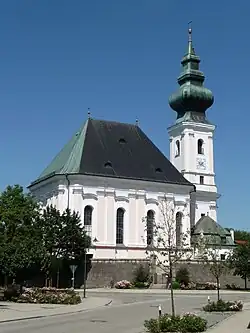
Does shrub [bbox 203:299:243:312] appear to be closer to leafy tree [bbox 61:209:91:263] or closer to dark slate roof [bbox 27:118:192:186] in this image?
Result: leafy tree [bbox 61:209:91:263]

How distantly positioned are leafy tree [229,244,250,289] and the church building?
26.8ft

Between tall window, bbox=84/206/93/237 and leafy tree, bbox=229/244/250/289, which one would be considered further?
tall window, bbox=84/206/93/237

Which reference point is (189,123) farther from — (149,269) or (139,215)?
(149,269)

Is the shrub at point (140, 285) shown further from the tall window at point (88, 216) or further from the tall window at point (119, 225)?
the tall window at point (88, 216)

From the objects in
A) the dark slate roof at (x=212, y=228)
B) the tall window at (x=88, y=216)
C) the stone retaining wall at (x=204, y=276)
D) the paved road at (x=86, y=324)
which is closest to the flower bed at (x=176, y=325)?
the paved road at (x=86, y=324)

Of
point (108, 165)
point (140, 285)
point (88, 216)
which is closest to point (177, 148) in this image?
point (108, 165)

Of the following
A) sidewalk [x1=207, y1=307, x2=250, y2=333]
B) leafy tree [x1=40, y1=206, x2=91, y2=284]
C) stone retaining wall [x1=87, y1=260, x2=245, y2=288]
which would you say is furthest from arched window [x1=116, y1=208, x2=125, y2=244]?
sidewalk [x1=207, y1=307, x2=250, y2=333]

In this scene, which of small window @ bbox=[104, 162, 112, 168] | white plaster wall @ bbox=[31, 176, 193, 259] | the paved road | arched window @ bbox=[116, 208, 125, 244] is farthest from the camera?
small window @ bbox=[104, 162, 112, 168]

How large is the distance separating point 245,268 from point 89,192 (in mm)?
21697

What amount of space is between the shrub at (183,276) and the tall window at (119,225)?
1103cm

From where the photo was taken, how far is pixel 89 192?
232 ft

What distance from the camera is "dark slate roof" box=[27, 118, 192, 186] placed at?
72250 mm

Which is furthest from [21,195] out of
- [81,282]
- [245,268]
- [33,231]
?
[245,268]

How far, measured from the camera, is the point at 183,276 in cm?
6266
